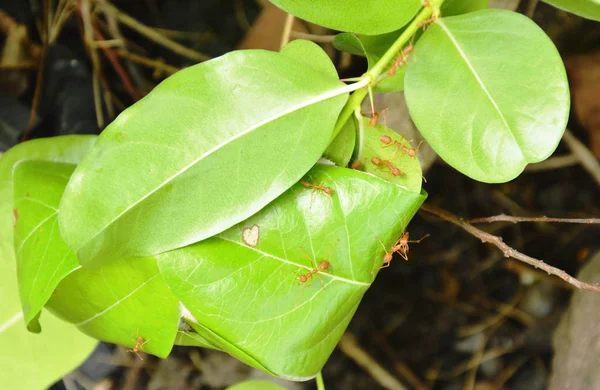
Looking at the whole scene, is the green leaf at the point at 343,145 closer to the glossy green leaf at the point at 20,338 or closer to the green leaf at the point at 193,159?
the green leaf at the point at 193,159

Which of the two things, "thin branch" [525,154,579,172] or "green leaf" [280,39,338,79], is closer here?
"green leaf" [280,39,338,79]

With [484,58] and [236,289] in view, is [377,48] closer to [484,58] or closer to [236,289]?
[484,58]

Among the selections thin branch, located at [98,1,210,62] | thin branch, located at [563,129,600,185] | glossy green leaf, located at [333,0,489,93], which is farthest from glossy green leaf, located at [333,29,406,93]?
thin branch, located at [563,129,600,185]

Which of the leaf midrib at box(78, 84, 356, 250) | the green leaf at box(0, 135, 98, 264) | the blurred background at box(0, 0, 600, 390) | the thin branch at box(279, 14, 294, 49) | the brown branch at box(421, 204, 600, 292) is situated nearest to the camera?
the leaf midrib at box(78, 84, 356, 250)

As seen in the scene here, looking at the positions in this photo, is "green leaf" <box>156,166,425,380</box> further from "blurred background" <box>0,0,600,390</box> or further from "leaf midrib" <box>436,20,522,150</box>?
"blurred background" <box>0,0,600,390</box>

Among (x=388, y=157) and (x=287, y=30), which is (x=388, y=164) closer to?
(x=388, y=157)

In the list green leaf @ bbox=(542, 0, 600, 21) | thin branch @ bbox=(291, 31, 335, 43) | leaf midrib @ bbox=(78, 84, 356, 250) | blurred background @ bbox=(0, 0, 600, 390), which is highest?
green leaf @ bbox=(542, 0, 600, 21)
